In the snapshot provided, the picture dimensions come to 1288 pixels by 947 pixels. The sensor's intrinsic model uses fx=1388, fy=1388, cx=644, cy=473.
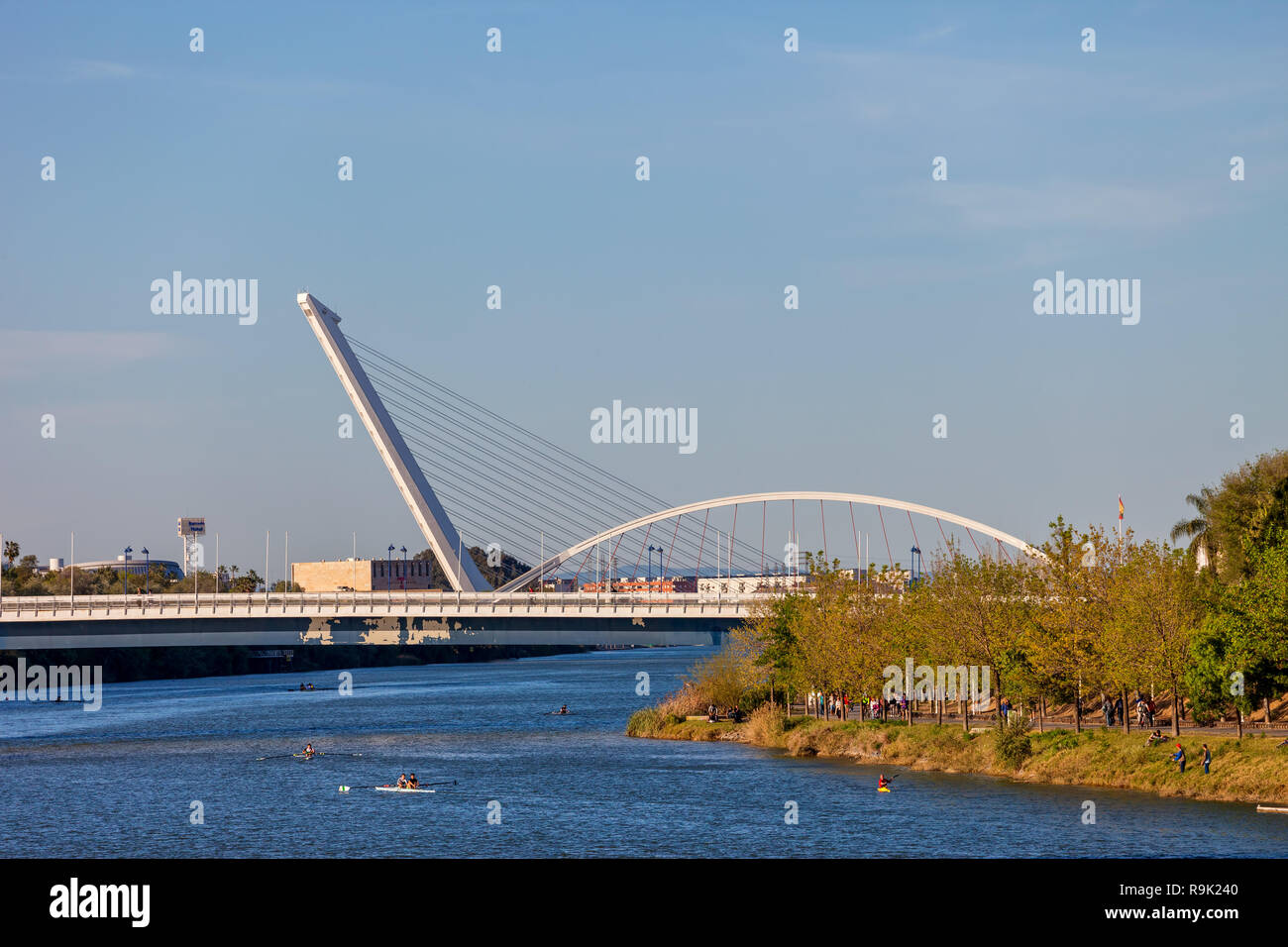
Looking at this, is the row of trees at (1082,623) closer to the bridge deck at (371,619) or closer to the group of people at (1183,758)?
the group of people at (1183,758)

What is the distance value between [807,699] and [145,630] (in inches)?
1752

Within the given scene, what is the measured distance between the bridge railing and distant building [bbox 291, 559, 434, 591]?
5908cm

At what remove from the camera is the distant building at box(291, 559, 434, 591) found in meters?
160

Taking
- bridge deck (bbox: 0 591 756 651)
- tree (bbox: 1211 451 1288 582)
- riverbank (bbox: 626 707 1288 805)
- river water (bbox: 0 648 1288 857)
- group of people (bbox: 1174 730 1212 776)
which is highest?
tree (bbox: 1211 451 1288 582)

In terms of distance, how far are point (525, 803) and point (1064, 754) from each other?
849 inches

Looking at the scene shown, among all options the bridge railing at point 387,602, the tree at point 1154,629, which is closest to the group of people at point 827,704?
the bridge railing at point 387,602

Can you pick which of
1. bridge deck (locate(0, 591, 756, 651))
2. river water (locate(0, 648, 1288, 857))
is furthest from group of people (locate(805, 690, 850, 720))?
bridge deck (locate(0, 591, 756, 651))

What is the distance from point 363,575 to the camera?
16175 cm

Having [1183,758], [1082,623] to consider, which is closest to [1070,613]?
[1082,623]

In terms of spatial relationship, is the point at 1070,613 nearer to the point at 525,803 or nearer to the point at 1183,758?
the point at 1183,758

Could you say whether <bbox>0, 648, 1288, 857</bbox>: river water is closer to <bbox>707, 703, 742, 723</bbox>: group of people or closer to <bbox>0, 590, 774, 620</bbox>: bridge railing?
<bbox>707, 703, 742, 723</bbox>: group of people

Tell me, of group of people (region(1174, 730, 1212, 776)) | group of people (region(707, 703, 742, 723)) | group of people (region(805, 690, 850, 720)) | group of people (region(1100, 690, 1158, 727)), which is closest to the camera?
group of people (region(1174, 730, 1212, 776))
